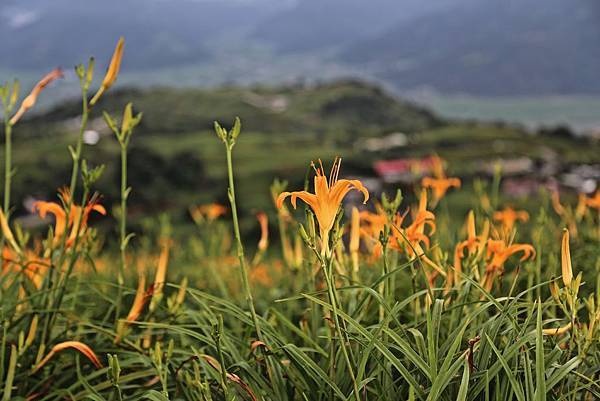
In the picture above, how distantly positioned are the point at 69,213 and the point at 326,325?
1.09m

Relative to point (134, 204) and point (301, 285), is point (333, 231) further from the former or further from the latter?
point (134, 204)

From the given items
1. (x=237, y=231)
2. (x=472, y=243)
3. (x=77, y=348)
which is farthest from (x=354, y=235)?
(x=77, y=348)

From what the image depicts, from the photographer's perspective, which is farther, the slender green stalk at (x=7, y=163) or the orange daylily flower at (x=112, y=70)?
the slender green stalk at (x=7, y=163)

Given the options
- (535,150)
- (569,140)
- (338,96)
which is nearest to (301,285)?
(535,150)

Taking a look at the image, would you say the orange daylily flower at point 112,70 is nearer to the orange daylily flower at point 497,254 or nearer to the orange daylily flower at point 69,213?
the orange daylily flower at point 69,213

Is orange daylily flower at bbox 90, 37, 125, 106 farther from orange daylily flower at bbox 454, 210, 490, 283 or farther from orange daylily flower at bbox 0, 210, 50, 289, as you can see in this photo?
orange daylily flower at bbox 454, 210, 490, 283

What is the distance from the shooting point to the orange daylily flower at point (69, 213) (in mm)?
2322

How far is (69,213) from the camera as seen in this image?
7.63 feet

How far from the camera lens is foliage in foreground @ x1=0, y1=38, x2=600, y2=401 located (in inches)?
65.8

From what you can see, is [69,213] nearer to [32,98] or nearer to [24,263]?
[24,263]

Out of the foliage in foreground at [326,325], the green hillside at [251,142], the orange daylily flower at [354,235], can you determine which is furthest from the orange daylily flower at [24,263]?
the orange daylily flower at [354,235]

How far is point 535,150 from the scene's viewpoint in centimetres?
9075

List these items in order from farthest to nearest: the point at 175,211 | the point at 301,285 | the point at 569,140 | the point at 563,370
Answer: the point at 569,140 → the point at 175,211 → the point at 301,285 → the point at 563,370

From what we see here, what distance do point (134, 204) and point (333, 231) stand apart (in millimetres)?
56592
